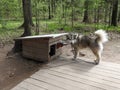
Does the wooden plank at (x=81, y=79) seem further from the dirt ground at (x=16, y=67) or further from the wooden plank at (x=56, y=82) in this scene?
the dirt ground at (x=16, y=67)

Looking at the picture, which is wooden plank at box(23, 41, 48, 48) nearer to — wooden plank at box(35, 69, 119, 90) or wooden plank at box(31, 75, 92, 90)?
wooden plank at box(35, 69, 119, 90)

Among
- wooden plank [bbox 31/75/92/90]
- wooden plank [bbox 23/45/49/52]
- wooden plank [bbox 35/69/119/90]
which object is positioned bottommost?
wooden plank [bbox 31/75/92/90]

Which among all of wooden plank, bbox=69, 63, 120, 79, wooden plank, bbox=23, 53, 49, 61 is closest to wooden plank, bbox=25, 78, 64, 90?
wooden plank, bbox=69, 63, 120, 79

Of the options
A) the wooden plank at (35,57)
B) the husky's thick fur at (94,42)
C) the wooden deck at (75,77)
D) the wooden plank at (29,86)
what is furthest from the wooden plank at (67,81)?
the husky's thick fur at (94,42)

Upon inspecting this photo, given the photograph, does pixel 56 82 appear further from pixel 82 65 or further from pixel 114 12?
pixel 114 12

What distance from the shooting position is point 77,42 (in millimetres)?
4586

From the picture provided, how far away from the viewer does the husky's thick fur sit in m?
4.20

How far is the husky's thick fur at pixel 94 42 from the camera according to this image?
4195 millimetres

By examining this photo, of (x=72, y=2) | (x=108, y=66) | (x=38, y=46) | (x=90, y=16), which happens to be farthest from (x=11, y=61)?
(x=90, y=16)

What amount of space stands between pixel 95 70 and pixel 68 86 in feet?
3.24

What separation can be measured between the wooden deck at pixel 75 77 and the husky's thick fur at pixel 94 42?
34cm

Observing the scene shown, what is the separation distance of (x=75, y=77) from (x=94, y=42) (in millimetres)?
1277

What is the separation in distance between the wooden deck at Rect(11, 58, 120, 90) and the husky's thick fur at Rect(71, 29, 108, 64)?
0.34m

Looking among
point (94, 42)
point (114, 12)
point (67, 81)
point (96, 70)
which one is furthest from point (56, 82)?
point (114, 12)
